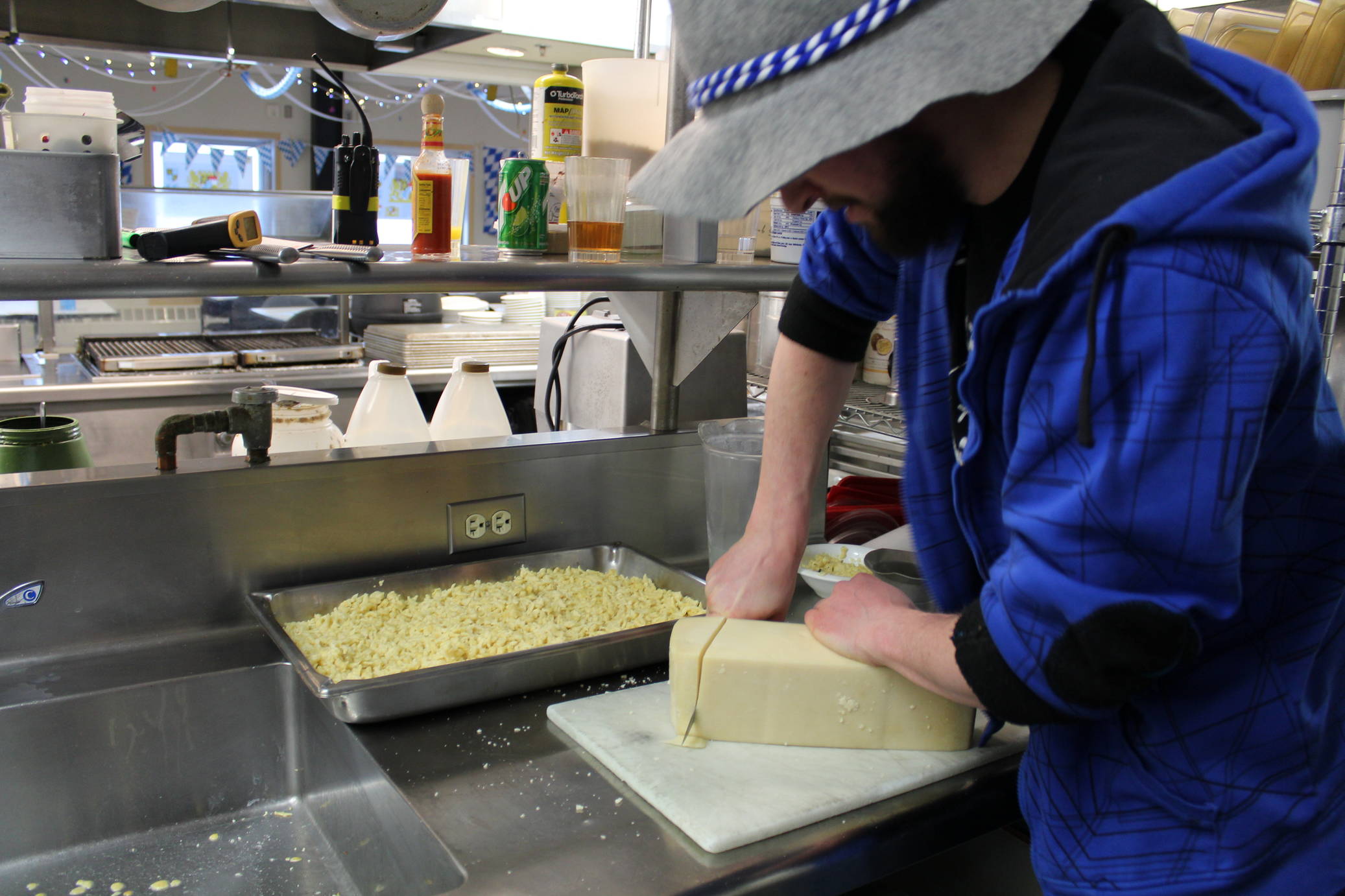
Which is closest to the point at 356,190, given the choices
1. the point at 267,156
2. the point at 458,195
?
the point at 458,195

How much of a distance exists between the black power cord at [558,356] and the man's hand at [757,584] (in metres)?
0.74

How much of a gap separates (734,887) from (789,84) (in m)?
0.67

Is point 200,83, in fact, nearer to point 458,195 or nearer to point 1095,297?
point 458,195

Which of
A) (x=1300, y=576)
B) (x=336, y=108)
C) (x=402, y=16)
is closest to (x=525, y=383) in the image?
(x=402, y=16)

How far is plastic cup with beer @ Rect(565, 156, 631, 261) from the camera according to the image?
1.43m

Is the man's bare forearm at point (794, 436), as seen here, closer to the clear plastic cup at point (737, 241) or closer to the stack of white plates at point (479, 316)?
the clear plastic cup at point (737, 241)

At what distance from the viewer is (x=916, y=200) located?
0.80 meters

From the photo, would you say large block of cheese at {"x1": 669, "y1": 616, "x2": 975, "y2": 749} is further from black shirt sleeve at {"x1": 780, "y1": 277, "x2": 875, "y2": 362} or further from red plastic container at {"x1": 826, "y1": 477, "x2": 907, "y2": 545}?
red plastic container at {"x1": 826, "y1": 477, "x2": 907, "y2": 545}

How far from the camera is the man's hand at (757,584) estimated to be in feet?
3.97

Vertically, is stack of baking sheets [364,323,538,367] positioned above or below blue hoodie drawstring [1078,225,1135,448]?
below

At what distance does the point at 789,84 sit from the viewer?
0.67 meters

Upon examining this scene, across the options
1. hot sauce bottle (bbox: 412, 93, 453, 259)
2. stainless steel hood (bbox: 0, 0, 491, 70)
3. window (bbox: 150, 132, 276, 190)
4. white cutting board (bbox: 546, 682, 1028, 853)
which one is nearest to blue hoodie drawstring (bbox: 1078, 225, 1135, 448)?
white cutting board (bbox: 546, 682, 1028, 853)

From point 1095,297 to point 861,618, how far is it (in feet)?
1.56

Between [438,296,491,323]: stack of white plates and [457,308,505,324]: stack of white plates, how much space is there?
0.11 feet
